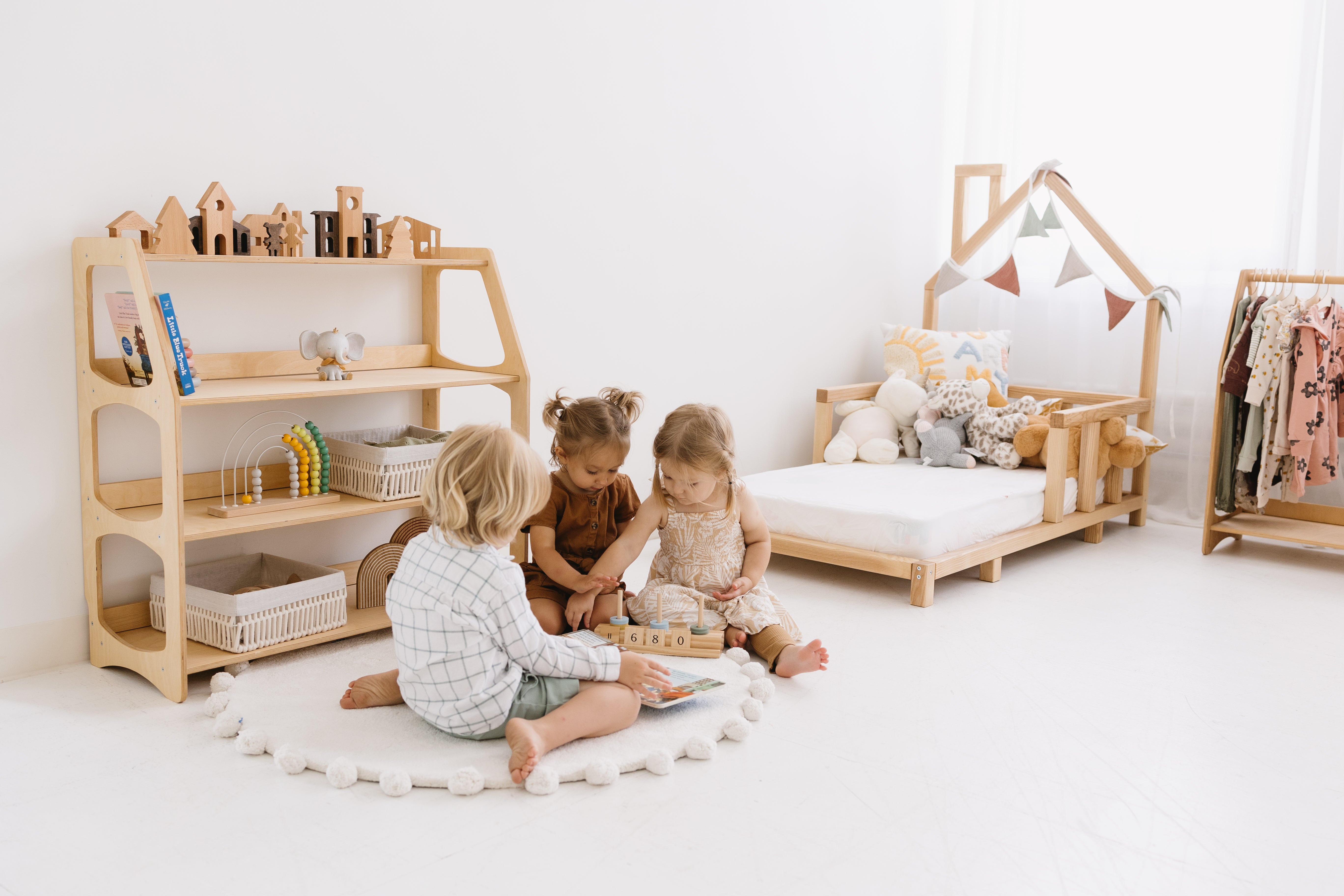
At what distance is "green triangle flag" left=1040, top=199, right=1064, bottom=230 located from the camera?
4.25 metres

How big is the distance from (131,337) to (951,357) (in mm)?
2927

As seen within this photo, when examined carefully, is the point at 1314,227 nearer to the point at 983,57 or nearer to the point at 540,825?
the point at 983,57

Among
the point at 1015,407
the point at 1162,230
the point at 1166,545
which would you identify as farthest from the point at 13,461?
A: the point at 1162,230

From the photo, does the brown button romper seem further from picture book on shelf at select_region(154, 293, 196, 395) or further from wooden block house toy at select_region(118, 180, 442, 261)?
picture book on shelf at select_region(154, 293, 196, 395)

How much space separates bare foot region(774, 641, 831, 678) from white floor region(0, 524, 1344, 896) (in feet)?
0.11

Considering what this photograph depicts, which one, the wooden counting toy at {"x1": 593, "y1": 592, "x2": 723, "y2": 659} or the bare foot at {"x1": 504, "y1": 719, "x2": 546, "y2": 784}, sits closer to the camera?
the bare foot at {"x1": 504, "y1": 719, "x2": 546, "y2": 784}

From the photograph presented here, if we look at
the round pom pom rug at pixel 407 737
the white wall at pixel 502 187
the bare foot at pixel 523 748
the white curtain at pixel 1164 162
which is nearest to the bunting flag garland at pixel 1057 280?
the white curtain at pixel 1164 162

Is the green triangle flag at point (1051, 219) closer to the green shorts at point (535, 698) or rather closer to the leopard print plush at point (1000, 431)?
the leopard print plush at point (1000, 431)

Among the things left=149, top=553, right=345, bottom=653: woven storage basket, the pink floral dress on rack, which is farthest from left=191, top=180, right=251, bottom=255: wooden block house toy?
the pink floral dress on rack

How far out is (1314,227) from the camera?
3.93m

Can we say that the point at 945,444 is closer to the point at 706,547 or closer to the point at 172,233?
the point at 706,547

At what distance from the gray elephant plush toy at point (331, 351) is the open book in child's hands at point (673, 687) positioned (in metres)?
0.85

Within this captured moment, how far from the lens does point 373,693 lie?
219cm

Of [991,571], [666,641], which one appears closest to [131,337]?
[666,641]
